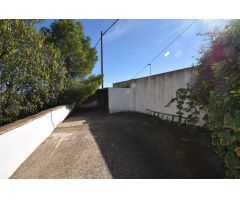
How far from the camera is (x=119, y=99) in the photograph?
490 inches

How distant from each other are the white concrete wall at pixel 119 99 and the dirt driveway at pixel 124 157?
5.80m

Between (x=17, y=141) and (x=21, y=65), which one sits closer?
(x=17, y=141)

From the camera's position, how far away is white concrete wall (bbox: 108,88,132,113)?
40.4ft

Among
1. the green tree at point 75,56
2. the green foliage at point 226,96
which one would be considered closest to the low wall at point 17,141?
the green foliage at point 226,96

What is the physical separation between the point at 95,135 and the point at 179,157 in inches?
110

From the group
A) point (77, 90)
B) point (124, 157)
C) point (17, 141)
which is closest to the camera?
point (17, 141)

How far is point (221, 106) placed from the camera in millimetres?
2387

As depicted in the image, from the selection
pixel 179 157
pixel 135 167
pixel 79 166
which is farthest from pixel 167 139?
pixel 79 166

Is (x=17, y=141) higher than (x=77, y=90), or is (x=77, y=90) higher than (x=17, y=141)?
(x=77, y=90)

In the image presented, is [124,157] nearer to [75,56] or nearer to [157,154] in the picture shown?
[157,154]

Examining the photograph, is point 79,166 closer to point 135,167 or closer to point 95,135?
point 135,167

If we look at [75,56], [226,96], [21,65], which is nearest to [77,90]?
[75,56]

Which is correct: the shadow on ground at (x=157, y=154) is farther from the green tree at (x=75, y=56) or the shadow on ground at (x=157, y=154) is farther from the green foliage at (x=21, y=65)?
the green tree at (x=75, y=56)

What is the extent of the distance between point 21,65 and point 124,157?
3.48 meters
